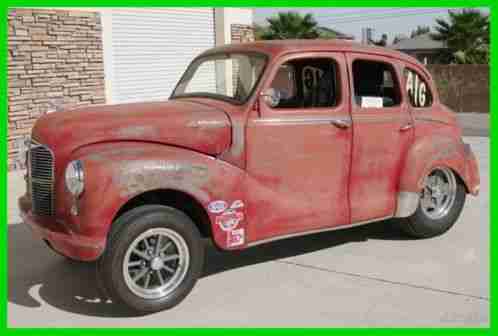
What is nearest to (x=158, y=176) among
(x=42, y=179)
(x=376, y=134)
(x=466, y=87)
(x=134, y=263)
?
(x=134, y=263)

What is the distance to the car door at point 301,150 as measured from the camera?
4.74m

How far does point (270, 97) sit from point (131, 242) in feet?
5.49

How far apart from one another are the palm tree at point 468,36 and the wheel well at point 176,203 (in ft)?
100

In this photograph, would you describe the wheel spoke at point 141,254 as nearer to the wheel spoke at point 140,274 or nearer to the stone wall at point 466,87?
the wheel spoke at point 140,274

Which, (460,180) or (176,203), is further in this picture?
(460,180)

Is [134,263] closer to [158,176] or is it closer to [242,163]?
Result: [158,176]

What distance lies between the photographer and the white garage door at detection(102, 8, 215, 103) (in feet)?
39.1

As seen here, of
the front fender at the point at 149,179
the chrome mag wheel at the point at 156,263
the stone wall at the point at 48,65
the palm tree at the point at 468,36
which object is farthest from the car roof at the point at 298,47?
the palm tree at the point at 468,36

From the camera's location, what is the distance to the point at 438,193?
20.1 ft

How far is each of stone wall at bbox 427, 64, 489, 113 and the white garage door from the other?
1190 cm

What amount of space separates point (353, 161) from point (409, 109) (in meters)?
0.93

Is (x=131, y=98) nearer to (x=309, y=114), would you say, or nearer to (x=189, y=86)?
(x=189, y=86)

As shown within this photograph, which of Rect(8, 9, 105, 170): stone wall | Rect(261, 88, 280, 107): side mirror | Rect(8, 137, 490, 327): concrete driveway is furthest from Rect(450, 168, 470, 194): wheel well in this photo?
Rect(8, 9, 105, 170): stone wall

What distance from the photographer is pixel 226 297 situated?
4.58 meters
